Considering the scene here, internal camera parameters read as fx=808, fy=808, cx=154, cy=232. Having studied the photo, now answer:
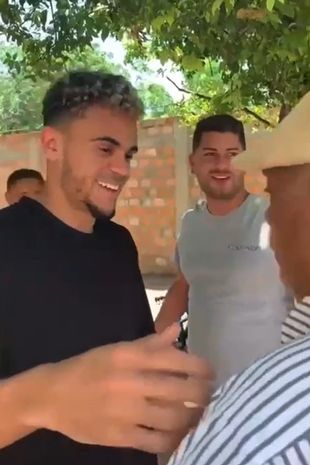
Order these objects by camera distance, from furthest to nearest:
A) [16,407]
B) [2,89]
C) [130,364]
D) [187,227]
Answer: [2,89] → [187,227] → [16,407] → [130,364]

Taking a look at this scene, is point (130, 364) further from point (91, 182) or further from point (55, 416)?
point (91, 182)

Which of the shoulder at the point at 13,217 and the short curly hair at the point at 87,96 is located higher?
the short curly hair at the point at 87,96

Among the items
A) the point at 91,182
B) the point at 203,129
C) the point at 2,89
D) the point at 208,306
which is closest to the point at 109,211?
the point at 91,182

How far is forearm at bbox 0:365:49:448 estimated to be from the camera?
0.75 meters

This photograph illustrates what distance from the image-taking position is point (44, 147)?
7.03ft

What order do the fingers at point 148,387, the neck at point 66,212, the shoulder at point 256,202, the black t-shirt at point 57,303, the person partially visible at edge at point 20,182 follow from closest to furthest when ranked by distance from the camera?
the fingers at point 148,387, the black t-shirt at point 57,303, the neck at point 66,212, the shoulder at point 256,202, the person partially visible at edge at point 20,182

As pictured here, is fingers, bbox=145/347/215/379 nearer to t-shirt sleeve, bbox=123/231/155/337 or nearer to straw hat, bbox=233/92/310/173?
straw hat, bbox=233/92/310/173

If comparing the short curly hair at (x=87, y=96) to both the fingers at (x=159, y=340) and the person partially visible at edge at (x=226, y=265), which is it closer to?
the person partially visible at edge at (x=226, y=265)

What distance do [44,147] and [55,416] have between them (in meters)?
1.49

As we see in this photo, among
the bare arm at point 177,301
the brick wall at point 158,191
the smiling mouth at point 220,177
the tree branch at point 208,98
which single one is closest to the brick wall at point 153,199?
the brick wall at point 158,191

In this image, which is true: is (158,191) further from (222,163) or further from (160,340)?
(160,340)

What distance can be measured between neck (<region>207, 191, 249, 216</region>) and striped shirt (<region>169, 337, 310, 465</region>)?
2188 mm

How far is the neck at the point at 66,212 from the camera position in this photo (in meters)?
1.99

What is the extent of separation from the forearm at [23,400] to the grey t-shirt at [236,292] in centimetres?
192
